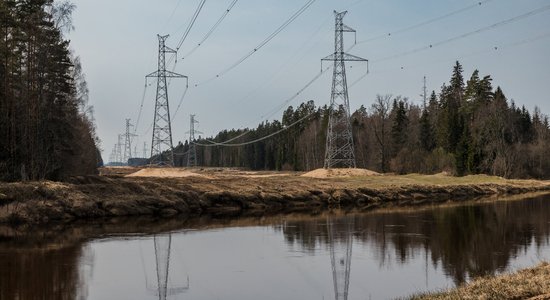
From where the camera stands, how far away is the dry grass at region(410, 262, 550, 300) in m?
11.5

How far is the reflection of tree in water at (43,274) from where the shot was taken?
15.2 meters

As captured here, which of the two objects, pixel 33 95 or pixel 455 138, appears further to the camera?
pixel 455 138

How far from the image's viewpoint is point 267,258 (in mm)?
21922

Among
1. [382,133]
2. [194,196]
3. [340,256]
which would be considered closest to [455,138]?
[382,133]

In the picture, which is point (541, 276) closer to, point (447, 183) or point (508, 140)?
point (447, 183)

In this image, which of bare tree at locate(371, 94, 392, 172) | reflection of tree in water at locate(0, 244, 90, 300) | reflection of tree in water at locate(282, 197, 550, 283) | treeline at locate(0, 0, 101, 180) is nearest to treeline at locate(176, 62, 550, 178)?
bare tree at locate(371, 94, 392, 172)

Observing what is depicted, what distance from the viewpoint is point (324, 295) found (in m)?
15.4

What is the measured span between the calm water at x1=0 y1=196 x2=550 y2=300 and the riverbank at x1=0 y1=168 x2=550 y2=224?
457cm

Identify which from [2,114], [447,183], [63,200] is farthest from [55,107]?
[447,183]

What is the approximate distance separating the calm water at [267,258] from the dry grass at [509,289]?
2496mm

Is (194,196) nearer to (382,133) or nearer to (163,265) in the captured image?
(163,265)

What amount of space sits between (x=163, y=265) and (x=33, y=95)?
1135 inches

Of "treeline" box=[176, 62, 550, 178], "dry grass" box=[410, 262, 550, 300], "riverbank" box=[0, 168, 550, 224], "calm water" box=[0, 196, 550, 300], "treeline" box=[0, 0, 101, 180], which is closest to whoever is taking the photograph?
"dry grass" box=[410, 262, 550, 300]

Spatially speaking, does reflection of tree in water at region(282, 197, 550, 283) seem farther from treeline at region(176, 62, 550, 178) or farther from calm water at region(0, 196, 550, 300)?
treeline at region(176, 62, 550, 178)
